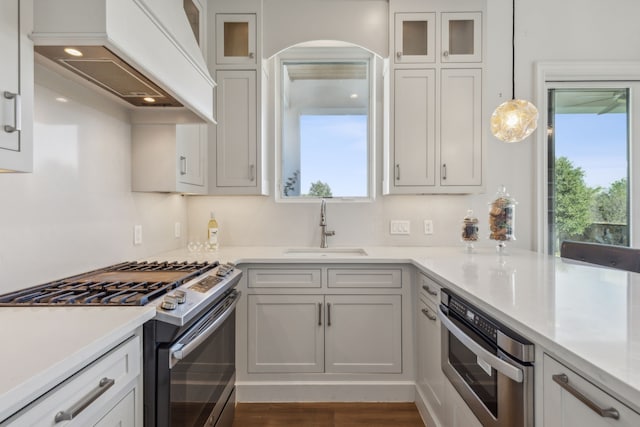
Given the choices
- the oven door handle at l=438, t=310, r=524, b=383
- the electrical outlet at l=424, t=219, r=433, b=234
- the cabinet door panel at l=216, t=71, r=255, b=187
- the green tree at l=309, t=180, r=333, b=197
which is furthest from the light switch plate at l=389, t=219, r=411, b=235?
the oven door handle at l=438, t=310, r=524, b=383

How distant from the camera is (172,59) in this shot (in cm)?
143

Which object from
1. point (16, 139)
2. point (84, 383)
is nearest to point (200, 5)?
point (16, 139)

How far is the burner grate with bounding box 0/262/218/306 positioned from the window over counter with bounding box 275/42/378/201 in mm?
1346

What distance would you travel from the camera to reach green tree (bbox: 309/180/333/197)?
2.87m

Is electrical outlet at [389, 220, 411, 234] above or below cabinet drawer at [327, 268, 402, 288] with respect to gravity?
above

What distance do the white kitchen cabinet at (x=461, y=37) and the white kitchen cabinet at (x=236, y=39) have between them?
1369 mm

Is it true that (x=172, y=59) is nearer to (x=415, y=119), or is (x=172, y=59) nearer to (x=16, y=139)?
(x=16, y=139)

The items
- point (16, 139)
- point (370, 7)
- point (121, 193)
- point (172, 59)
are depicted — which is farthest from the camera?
point (370, 7)

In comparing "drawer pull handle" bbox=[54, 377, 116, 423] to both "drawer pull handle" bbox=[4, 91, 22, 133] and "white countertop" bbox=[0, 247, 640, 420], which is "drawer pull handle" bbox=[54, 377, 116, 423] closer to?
"white countertop" bbox=[0, 247, 640, 420]

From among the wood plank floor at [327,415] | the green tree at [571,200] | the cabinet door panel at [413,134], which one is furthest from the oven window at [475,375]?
the green tree at [571,200]

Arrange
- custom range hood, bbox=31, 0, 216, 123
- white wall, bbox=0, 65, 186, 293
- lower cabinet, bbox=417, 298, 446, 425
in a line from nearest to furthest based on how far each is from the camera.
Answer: custom range hood, bbox=31, 0, 216, 123, white wall, bbox=0, 65, 186, 293, lower cabinet, bbox=417, 298, 446, 425

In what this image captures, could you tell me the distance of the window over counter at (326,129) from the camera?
2.84 m

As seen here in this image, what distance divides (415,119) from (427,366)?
165cm

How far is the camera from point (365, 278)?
217cm
